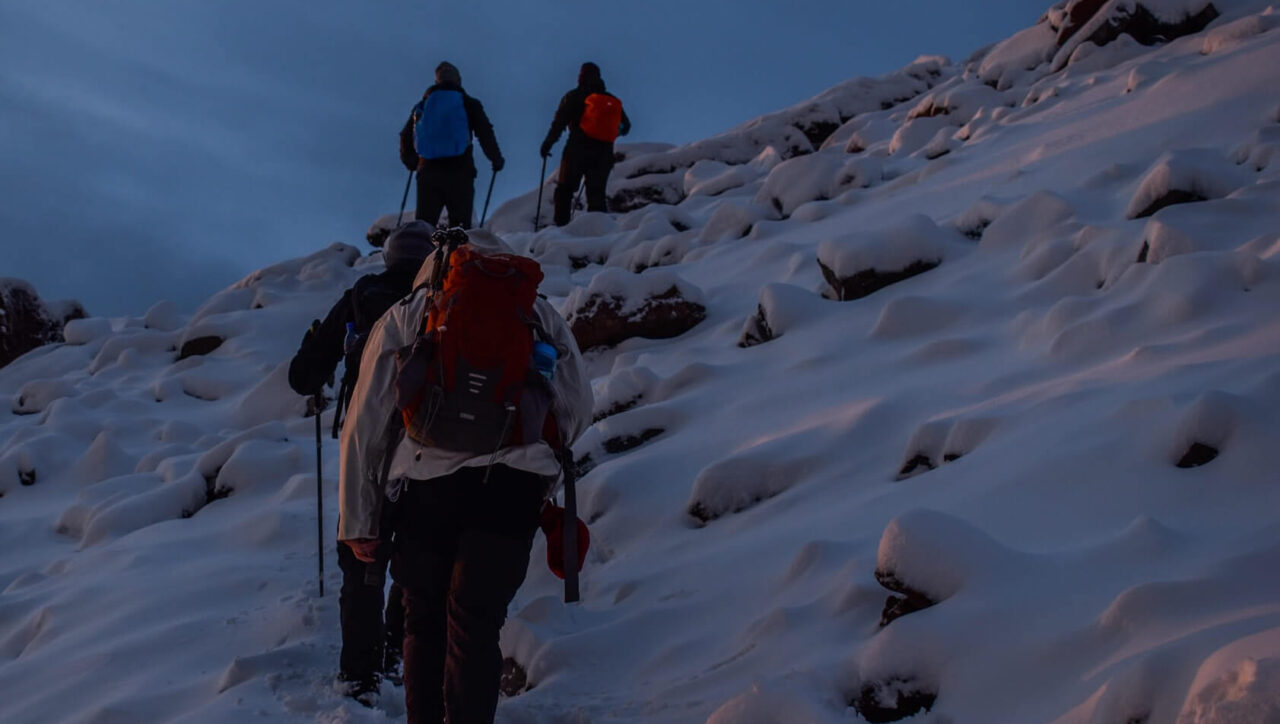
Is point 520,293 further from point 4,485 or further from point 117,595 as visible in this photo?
point 4,485

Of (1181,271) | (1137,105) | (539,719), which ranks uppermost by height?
(1137,105)

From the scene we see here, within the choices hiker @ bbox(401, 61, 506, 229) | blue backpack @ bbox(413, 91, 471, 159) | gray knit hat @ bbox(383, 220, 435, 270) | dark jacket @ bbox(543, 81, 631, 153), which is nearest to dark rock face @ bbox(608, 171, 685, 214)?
dark jacket @ bbox(543, 81, 631, 153)

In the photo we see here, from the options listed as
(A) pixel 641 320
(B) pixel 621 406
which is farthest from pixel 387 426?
(A) pixel 641 320

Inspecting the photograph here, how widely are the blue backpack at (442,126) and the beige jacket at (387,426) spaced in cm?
679

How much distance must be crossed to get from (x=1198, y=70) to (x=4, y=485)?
1206 centimetres

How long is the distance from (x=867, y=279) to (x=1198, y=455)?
13.8 ft

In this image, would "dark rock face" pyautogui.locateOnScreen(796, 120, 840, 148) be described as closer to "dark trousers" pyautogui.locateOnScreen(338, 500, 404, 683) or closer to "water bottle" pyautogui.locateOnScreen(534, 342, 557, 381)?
"dark trousers" pyautogui.locateOnScreen(338, 500, 404, 683)

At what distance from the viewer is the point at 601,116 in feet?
43.2

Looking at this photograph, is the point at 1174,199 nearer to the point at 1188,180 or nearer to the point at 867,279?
the point at 1188,180

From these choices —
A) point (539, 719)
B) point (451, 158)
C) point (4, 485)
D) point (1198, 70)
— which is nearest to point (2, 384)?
point (4, 485)

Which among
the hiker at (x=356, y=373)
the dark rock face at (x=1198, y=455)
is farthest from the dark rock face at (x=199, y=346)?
the dark rock face at (x=1198, y=455)

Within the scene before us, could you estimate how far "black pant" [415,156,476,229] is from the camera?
10031 mm

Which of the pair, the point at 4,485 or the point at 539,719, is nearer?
the point at 539,719

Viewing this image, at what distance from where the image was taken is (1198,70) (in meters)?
11.0
